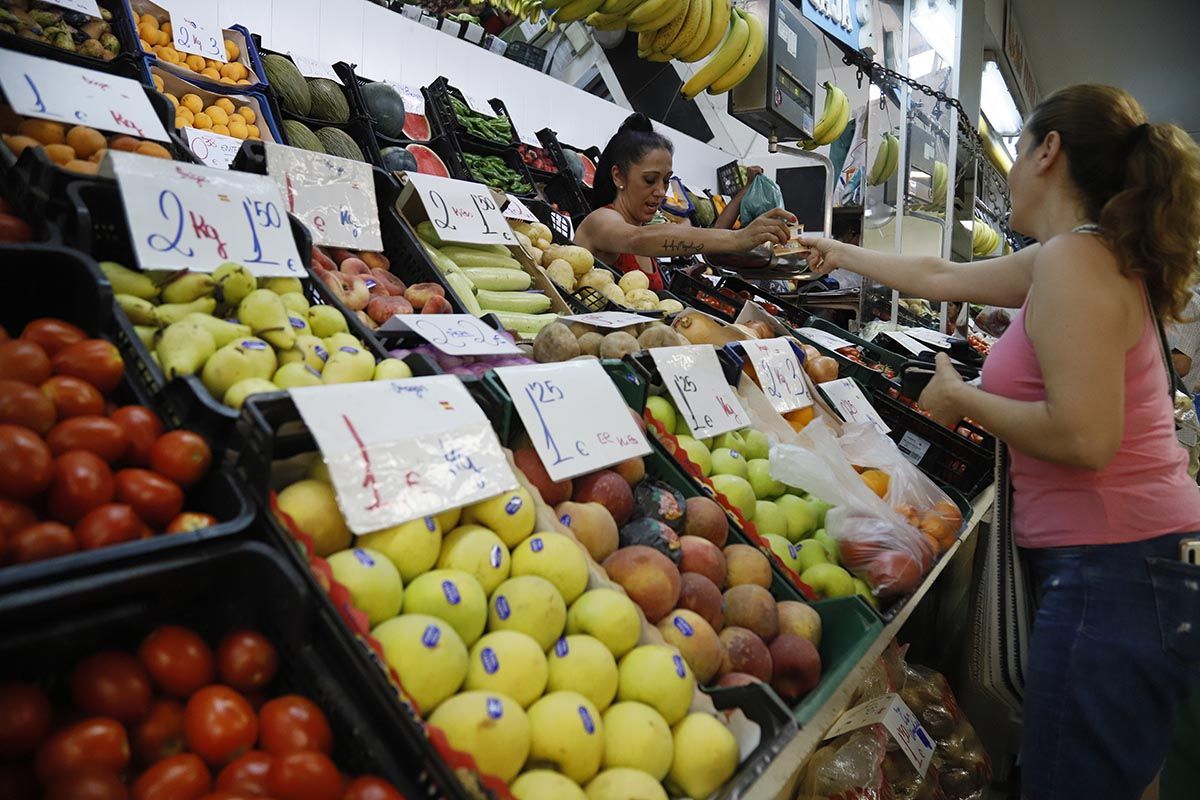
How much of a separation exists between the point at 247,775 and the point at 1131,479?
178 cm

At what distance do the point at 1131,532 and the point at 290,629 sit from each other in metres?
1.70

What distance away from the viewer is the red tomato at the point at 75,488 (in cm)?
84

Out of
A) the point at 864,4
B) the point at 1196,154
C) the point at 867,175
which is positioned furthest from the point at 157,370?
the point at 867,175

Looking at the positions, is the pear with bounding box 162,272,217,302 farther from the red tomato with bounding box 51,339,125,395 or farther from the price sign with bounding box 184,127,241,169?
the price sign with bounding box 184,127,241,169

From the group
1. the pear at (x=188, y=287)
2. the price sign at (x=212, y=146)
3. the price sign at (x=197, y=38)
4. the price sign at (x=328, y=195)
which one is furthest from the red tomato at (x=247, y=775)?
the price sign at (x=197, y=38)

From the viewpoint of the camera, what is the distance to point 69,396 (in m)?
0.93

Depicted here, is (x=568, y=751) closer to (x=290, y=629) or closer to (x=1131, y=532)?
(x=290, y=629)

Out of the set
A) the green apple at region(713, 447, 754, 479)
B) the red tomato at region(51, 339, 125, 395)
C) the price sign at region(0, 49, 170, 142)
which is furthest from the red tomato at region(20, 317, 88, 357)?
the green apple at region(713, 447, 754, 479)

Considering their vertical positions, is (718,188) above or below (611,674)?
above

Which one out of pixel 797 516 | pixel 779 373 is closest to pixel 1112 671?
pixel 797 516

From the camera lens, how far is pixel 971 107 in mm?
6637

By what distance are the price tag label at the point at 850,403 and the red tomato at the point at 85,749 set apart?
7.31ft

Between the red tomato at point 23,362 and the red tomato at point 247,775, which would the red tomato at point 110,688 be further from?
the red tomato at point 23,362

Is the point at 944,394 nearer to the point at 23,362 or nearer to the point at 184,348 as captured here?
the point at 184,348
